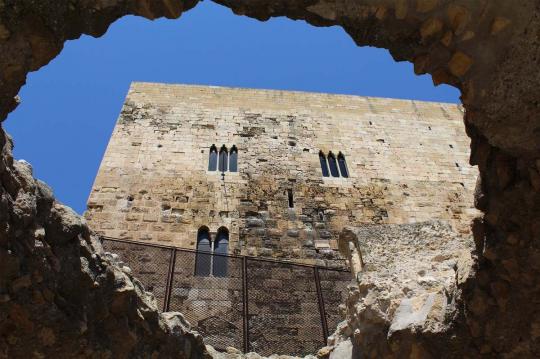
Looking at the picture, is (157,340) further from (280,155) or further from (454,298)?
(280,155)

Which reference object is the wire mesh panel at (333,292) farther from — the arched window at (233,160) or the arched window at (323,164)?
the arched window at (233,160)

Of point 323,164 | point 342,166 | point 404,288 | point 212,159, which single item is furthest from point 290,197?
point 404,288

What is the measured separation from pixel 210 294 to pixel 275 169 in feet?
14.0

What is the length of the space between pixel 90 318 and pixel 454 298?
8.04ft

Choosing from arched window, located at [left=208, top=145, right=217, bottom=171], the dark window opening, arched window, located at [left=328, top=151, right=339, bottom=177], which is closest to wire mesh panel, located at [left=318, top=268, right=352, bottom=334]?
the dark window opening

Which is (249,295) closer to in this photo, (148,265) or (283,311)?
(283,311)

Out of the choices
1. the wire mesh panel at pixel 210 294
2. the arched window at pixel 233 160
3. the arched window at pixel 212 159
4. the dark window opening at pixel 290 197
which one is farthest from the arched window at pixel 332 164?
the wire mesh panel at pixel 210 294

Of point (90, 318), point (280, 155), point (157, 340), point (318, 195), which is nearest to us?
point (90, 318)

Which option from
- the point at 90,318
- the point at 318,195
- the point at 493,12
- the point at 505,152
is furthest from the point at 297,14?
the point at 318,195

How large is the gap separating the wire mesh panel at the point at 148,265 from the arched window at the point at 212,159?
3728 millimetres

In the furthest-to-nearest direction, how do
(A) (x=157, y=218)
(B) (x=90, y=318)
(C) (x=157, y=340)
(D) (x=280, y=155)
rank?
(D) (x=280, y=155)
(A) (x=157, y=218)
(C) (x=157, y=340)
(B) (x=90, y=318)

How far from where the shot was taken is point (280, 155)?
11.9 metres

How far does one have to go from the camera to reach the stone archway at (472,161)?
2.61m

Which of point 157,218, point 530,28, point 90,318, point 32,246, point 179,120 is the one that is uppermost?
point 179,120
